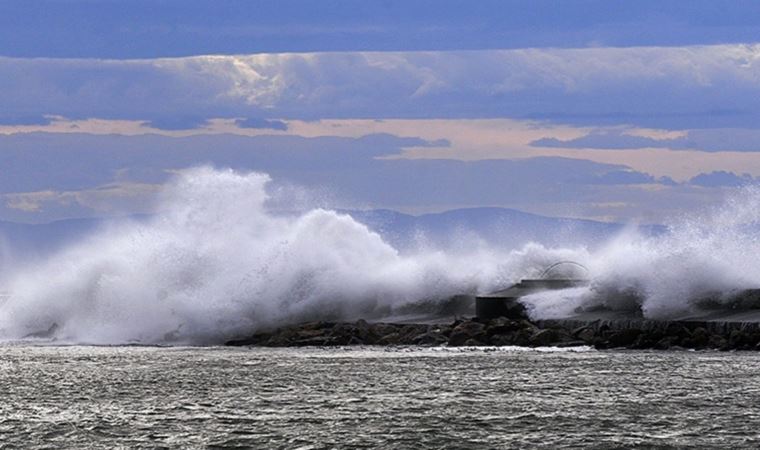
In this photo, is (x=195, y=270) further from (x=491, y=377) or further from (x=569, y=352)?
(x=491, y=377)

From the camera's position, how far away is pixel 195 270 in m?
43.9

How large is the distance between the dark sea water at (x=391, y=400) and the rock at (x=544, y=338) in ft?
4.46

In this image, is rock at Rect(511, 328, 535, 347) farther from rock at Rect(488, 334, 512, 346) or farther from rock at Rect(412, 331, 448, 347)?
rock at Rect(412, 331, 448, 347)

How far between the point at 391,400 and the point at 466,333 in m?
12.2

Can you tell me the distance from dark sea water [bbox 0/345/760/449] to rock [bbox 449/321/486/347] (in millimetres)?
Result: 1731

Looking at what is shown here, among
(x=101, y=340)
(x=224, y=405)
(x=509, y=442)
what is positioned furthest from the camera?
(x=101, y=340)

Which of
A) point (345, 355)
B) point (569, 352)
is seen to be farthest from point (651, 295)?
point (345, 355)

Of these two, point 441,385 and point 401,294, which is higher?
point 401,294

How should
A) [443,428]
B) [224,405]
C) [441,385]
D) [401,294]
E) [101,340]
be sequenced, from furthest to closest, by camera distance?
[401,294]
[101,340]
[441,385]
[224,405]
[443,428]

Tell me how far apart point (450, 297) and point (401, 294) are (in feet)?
4.71

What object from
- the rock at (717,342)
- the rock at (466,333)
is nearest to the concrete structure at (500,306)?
the rock at (466,333)

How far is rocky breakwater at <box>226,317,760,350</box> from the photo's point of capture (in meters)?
31.7

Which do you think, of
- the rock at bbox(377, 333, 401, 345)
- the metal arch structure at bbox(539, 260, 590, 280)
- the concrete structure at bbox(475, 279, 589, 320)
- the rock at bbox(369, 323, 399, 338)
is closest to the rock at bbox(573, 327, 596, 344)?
the concrete structure at bbox(475, 279, 589, 320)

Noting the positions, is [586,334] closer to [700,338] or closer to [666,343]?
[666,343]
